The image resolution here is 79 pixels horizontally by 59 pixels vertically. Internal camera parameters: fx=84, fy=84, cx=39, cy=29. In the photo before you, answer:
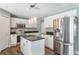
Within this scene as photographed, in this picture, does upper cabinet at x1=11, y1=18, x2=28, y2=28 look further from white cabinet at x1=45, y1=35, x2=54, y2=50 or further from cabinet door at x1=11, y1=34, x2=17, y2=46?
white cabinet at x1=45, y1=35, x2=54, y2=50

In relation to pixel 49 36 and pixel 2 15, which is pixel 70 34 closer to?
pixel 49 36

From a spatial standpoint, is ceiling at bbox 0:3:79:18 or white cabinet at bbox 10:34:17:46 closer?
ceiling at bbox 0:3:79:18

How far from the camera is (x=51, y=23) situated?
132 cm

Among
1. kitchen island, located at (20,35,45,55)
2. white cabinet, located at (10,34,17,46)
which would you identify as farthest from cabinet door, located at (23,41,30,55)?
white cabinet, located at (10,34,17,46)

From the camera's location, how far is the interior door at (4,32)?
1217 mm

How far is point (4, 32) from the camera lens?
124 centimetres

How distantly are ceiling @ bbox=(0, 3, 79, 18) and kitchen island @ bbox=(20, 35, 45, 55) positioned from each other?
35 centimetres

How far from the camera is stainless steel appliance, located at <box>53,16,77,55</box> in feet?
4.03

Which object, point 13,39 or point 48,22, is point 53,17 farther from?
point 13,39

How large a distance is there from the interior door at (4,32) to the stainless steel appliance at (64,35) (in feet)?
2.31

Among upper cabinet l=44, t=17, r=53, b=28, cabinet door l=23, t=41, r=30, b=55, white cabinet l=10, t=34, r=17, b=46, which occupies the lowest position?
cabinet door l=23, t=41, r=30, b=55

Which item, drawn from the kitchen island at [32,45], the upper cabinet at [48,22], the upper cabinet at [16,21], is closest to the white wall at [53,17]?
the upper cabinet at [48,22]

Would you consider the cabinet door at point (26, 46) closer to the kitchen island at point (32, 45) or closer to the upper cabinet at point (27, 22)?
the kitchen island at point (32, 45)

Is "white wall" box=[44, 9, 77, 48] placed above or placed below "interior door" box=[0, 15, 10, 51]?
above
